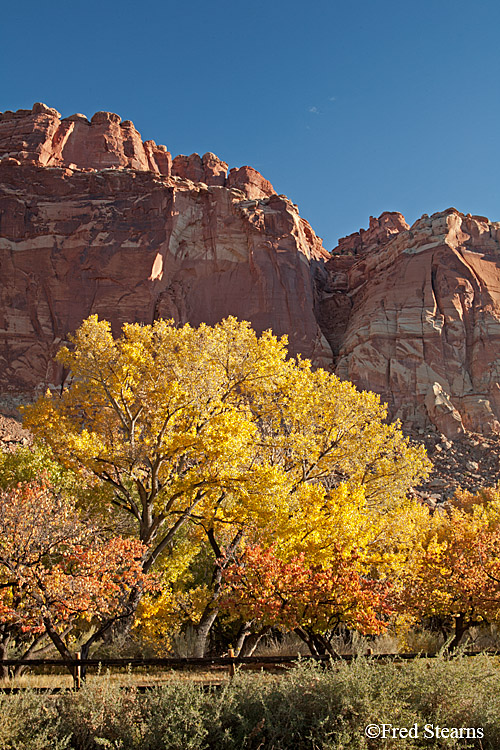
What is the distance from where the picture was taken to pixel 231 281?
6869 cm

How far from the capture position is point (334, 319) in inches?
3031

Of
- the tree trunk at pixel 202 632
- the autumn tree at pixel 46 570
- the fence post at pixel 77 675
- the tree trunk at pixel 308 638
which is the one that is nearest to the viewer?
the fence post at pixel 77 675

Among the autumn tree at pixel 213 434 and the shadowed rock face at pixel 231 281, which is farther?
the shadowed rock face at pixel 231 281

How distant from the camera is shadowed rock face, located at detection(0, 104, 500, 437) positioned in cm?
6200

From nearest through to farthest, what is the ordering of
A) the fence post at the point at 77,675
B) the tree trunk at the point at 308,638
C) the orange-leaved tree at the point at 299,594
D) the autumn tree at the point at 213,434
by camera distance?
1. the fence post at the point at 77,675
2. the orange-leaved tree at the point at 299,594
3. the tree trunk at the point at 308,638
4. the autumn tree at the point at 213,434

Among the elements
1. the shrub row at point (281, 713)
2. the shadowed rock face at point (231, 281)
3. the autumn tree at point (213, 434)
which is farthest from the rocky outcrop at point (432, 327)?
the shrub row at point (281, 713)

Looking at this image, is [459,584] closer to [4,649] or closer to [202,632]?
[202,632]

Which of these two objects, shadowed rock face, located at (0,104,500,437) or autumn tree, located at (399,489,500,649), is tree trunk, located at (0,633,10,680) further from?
shadowed rock face, located at (0,104,500,437)

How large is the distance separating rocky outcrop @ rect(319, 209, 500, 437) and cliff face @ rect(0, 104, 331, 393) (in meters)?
6.82

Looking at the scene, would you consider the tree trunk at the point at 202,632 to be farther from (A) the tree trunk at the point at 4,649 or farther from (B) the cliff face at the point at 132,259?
(B) the cliff face at the point at 132,259

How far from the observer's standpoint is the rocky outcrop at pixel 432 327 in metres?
59.2

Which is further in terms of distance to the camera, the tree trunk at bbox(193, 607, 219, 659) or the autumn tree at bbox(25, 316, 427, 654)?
the tree trunk at bbox(193, 607, 219, 659)

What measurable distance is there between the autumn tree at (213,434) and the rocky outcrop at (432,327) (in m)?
43.4

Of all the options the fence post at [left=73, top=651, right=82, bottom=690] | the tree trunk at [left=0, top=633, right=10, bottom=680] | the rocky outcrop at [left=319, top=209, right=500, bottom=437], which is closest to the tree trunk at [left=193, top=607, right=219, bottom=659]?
the fence post at [left=73, top=651, right=82, bottom=690]
